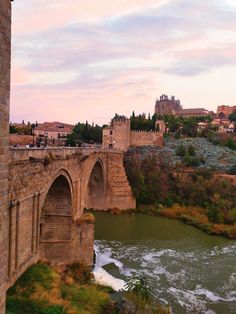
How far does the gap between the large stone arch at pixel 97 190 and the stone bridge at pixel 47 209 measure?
395cm

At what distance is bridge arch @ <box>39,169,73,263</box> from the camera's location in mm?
17266

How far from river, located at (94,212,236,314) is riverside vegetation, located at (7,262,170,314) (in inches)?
70.1

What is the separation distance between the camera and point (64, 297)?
1324 centimetres

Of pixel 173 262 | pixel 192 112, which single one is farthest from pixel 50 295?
pixel 192 112

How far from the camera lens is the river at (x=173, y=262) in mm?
16500

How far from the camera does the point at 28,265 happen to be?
1290cm

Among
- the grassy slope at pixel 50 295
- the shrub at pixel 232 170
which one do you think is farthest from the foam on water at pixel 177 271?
the shrub at pixel 232 170

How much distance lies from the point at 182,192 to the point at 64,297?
25.7 m

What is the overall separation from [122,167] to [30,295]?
2693 cm

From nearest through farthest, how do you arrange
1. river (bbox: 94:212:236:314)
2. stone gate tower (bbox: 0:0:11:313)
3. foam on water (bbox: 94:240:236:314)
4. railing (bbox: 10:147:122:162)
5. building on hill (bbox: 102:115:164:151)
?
Answer: stone gate tower (bbox: 0:0:11:313)
railing (bbox: 10:147:122:162)
foam on water (bbox: 94:240:236:314)
river (bbox: 94:212:236:314)
building on hill (bbox: 102:115:164:151)

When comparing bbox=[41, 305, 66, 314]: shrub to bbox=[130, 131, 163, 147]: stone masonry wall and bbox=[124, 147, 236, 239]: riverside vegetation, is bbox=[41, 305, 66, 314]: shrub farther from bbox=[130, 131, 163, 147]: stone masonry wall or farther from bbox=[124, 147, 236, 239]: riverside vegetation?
bbox=[130, 131, 163, 147]: stone masonry wall

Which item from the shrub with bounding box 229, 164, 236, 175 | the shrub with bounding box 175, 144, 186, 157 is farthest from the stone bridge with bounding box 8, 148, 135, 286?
the shrub with bounding box 229, 164, 236, 175

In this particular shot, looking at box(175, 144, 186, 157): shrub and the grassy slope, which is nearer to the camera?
the grassy slope

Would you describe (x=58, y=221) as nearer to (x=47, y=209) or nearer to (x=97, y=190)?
(x=47, y=209)
